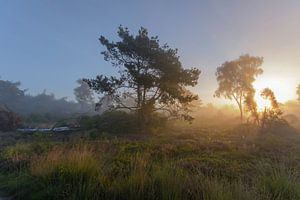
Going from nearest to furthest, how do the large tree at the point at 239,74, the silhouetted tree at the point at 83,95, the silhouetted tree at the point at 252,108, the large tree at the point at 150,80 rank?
1. the large tree at the point at 150,80
2. the silhouetted tree at the point at 252,108
3. the large tree at the point at 239,74
4. the silhouetted tree at the point at 83,95

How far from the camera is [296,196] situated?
6328 millimetres

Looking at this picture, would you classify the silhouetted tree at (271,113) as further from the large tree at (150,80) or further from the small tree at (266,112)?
the large tree at (150,80)

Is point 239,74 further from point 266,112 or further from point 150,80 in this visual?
point 150,80

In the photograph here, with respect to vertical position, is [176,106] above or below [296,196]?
above

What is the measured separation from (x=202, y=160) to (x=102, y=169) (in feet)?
14.7

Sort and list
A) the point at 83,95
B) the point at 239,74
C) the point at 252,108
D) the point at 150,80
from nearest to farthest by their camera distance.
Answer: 1. the point at 150,80
2. the point at 252,108
3. the point at 239,74
4. the point at 83,95

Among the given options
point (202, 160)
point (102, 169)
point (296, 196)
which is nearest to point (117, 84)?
point (202, 160)

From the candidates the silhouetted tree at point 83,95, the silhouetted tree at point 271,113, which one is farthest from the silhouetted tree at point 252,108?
the silhouetted tree at point 83,95

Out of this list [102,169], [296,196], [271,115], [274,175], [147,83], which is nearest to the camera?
[296,196]

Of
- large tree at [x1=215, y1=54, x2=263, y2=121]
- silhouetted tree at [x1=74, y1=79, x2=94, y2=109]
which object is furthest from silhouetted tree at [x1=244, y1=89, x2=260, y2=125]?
silhouetted tree at [x1=74, y1=79, x2=94, y2=109]

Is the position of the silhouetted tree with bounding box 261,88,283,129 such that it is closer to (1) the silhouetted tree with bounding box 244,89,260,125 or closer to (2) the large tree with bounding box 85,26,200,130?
(1) the silhouetted tree with bounding box 244,89,260,125

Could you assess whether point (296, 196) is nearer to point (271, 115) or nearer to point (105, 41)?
point (105, 41)

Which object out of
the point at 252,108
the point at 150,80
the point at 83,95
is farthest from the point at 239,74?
the point at 83,95

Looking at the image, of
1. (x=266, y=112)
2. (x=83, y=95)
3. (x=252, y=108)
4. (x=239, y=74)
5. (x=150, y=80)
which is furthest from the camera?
(x=83, y=95)
